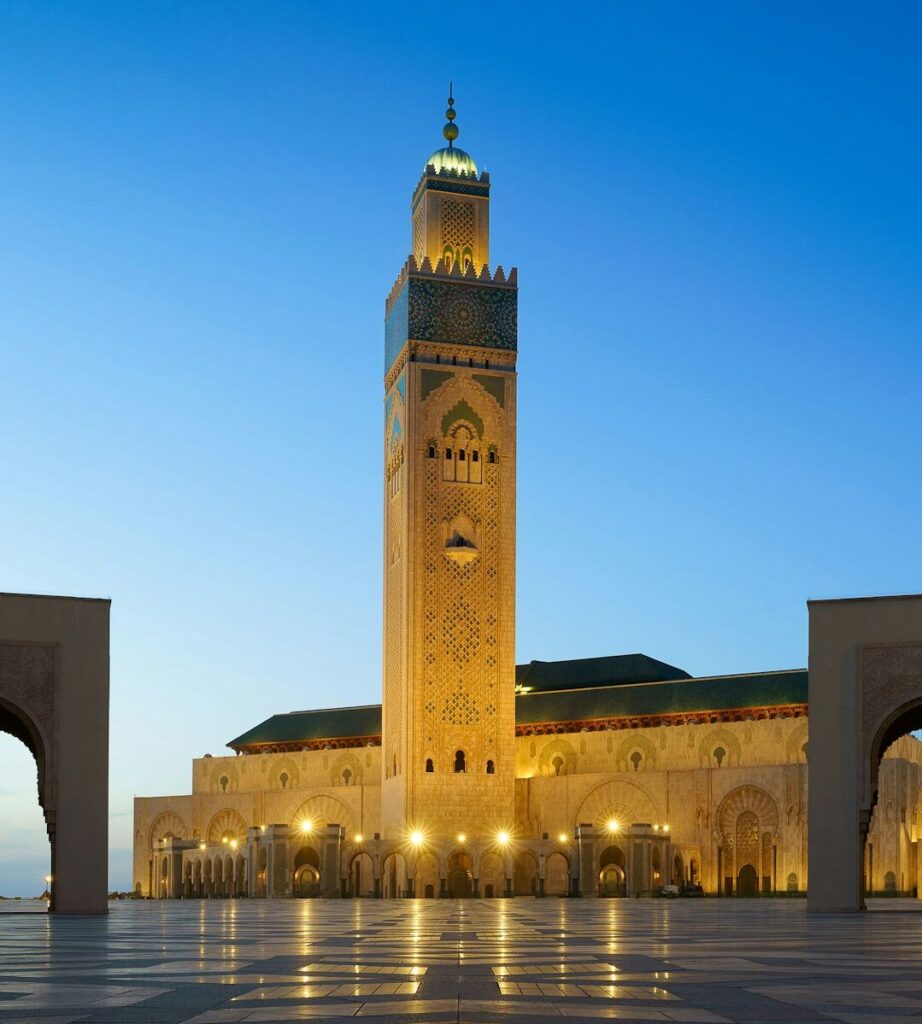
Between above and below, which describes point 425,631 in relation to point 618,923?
above

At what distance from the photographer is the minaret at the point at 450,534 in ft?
159

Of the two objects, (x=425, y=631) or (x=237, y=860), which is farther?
(x=237, y=860)

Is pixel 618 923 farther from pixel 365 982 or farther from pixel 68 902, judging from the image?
pixel 365 982

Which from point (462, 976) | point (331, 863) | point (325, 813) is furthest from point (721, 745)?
point (462, 976)

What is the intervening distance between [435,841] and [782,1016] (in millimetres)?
42024

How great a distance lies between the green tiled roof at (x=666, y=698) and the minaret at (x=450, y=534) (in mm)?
4995

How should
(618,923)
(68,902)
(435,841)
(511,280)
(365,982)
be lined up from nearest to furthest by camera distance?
1. (365,982)
2. (618,923)
3. (68,902)
4. (435,841)
5. (511,280)

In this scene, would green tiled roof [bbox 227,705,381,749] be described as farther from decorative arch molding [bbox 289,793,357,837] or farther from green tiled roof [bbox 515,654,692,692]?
green tiled roof [bbox 515,654,692,692]

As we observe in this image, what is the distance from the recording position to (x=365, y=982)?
790cm

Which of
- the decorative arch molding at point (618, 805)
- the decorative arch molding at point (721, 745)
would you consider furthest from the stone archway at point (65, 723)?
the decorative arch molding at point (721, 745)

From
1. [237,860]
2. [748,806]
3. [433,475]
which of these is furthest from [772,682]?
[237,860]

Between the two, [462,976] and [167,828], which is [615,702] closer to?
[167,828]

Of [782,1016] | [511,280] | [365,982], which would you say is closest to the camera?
[782,1016]

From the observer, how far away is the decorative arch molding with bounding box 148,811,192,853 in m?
60.8
